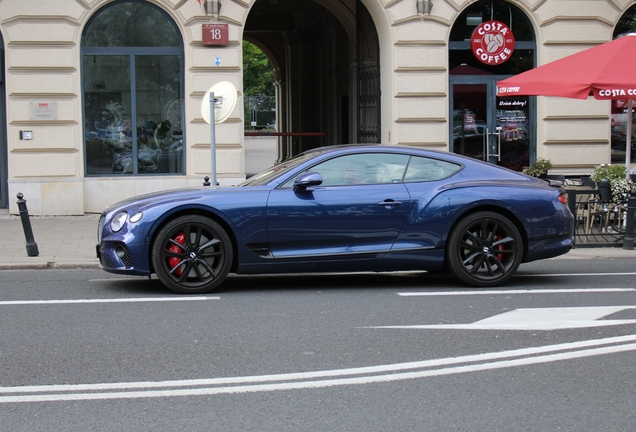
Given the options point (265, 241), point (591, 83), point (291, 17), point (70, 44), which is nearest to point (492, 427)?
point (265, 241)

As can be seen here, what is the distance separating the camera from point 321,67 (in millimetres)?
26953

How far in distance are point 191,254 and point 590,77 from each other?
22.1ft

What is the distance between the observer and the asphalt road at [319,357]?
474cm

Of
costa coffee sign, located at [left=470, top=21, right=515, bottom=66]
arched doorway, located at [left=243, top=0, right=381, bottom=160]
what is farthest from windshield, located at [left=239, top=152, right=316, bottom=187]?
costa coffee sign, located at [left=470, top=21, right=515, bottom=66]

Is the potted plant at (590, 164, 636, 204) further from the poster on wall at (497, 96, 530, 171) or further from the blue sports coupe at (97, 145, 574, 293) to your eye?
the poster on wall at (497, 96, 530, 171)

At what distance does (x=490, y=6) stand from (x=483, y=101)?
72.0 inches

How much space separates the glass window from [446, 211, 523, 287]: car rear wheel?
8875 millimetres

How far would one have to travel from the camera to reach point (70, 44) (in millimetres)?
15789

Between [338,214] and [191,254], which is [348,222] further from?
[191,254]

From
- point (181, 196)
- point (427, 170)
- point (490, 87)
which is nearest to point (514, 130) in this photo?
point (490, 87)

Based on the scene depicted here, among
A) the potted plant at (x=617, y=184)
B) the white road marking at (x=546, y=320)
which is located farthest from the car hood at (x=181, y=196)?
the potted plant at (x=617, y=184)

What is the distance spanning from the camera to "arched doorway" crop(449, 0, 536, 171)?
17.4m

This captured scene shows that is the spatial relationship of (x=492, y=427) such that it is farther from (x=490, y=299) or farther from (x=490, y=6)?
(x=490, y=6)

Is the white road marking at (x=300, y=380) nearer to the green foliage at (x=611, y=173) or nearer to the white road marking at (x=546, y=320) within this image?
the white road marking at (x=546, y=320)
